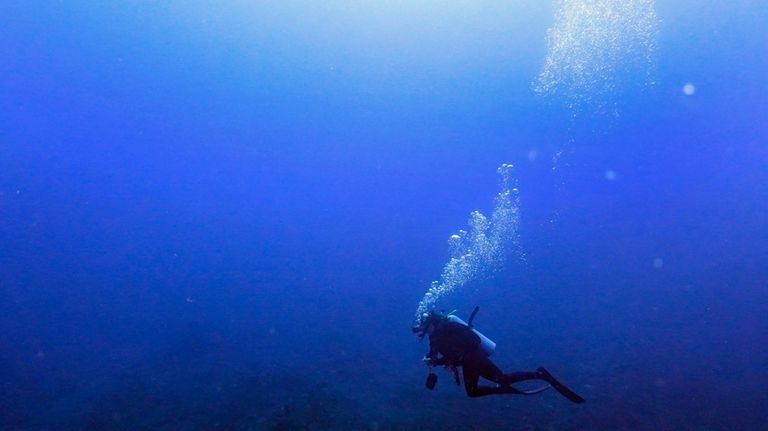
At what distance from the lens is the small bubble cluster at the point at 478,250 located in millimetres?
13406

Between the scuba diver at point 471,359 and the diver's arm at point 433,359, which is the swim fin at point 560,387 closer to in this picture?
the scuba diver at point 471,359

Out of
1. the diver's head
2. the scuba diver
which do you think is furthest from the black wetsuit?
the diver's head

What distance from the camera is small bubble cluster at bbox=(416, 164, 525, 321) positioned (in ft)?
44.0

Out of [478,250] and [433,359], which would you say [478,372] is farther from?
Answer: [478,250]

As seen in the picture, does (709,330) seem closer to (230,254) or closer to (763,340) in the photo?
(763,340)

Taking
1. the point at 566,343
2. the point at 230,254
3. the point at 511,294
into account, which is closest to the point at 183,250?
the point at 230,254

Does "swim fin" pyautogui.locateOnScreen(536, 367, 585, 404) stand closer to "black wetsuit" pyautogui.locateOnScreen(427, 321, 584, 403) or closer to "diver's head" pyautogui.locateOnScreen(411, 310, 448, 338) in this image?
"black wetsuit" pyautogui.locateOnScreen(427, 321, 584, 403)

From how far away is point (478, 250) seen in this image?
16062 mm

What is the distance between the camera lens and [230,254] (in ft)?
150

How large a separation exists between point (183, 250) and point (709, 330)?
Result: 44.7 metres

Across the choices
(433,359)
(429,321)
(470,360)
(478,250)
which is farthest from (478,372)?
(478,250)

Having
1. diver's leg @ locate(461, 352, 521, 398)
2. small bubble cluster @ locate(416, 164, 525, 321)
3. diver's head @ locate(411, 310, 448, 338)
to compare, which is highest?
small bubble cluster @ locate(416, 164, 525, 321)

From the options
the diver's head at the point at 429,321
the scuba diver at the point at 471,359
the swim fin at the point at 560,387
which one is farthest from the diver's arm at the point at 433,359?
the swim fin at the point at 560,387

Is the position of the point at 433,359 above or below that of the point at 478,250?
below
